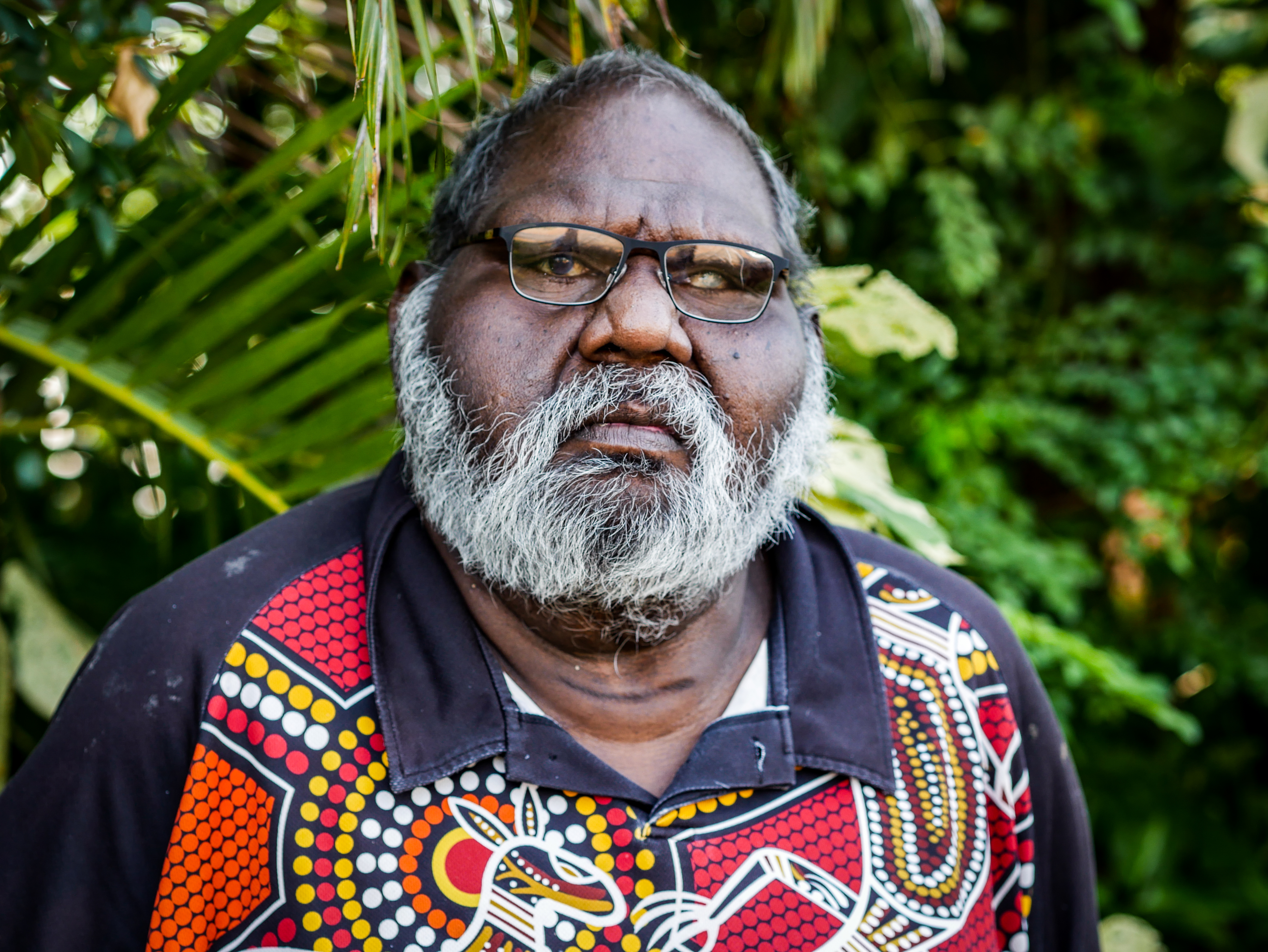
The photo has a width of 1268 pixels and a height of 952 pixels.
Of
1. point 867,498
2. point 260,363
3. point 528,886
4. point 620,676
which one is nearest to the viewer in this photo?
point 528,886

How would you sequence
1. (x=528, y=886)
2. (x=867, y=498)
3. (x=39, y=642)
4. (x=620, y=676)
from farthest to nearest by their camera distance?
(x=867, y=498), (x=39, y=642), (x=620, y=676), (x=528, y=886)

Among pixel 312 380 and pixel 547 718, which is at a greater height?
pixel 312 380

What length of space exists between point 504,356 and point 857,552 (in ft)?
2.29

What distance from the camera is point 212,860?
1183 mm

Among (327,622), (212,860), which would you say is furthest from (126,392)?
(212,860)

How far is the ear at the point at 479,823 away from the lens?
120 cm

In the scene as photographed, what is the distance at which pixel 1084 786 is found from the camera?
2.74 metres

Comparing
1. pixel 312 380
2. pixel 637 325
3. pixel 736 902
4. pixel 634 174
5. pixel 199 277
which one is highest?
pixel 634 174

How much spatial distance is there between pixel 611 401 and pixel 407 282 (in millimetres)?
492

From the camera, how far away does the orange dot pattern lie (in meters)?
1.17

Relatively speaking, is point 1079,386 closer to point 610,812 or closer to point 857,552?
point 857,552

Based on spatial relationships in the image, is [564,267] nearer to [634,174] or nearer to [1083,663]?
[634,174]

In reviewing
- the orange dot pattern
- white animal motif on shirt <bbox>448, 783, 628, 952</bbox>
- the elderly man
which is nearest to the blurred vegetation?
the elderly man

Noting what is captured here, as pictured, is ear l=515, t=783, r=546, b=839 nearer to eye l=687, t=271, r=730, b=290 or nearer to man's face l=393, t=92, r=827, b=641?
man's face l=393, t=92, r=827, b=641
